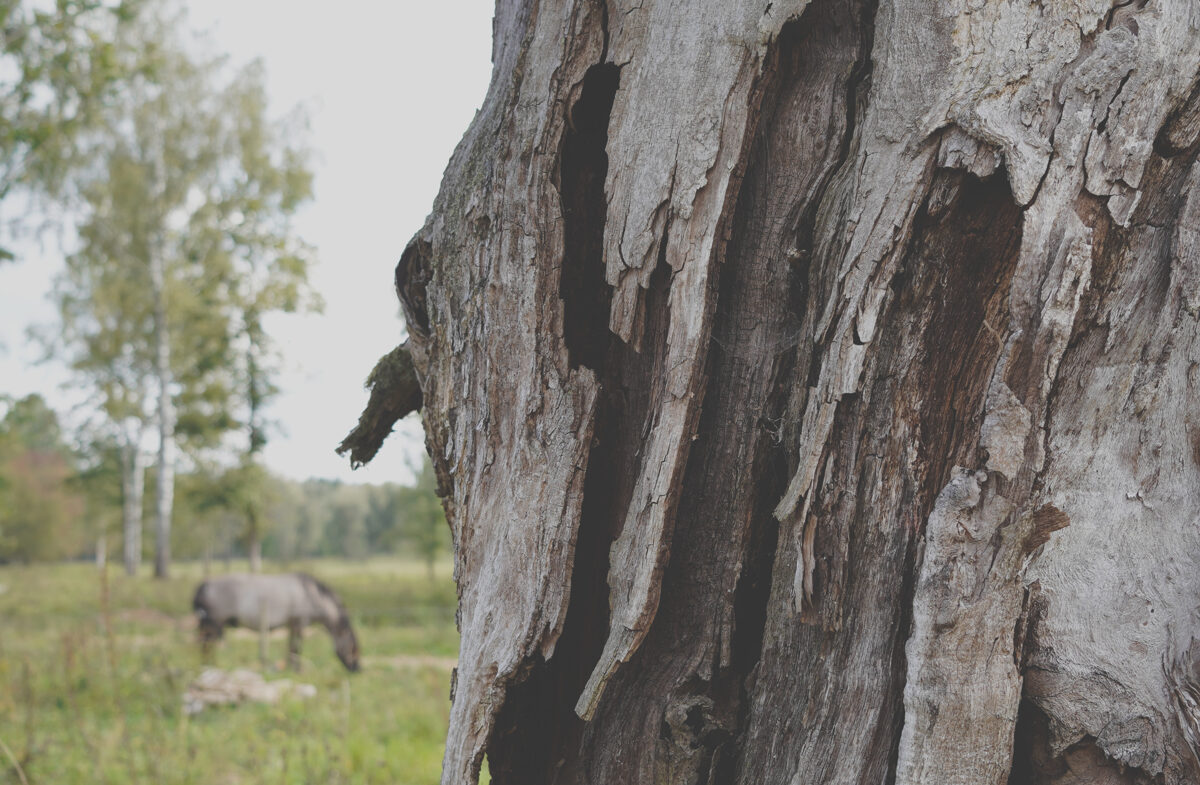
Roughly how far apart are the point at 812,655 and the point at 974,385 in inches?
19.8

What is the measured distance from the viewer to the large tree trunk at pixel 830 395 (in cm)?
118

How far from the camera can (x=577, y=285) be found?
59.4 inches

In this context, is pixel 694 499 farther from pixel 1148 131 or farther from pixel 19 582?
pixel 19 582

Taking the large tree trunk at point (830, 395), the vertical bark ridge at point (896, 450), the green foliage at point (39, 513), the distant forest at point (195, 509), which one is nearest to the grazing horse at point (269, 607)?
the distant forest at point (195, 509)

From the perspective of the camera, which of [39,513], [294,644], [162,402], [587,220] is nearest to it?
[587,220]

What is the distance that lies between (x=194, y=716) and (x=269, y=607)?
4.75m

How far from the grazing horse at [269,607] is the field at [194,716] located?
53 centimetres

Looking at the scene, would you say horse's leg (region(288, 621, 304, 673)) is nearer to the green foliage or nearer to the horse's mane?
the horse's mane

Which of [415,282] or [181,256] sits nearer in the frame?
[415,282]

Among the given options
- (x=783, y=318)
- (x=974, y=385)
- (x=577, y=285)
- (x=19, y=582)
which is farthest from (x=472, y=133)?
(x=19, y=582)

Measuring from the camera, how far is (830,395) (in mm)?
1241

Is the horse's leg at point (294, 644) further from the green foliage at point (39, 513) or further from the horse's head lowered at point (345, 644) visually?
the green foliage at point (39, 513)

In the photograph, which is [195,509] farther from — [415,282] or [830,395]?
[830,395]

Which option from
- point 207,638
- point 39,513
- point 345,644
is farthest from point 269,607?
point 39,513
